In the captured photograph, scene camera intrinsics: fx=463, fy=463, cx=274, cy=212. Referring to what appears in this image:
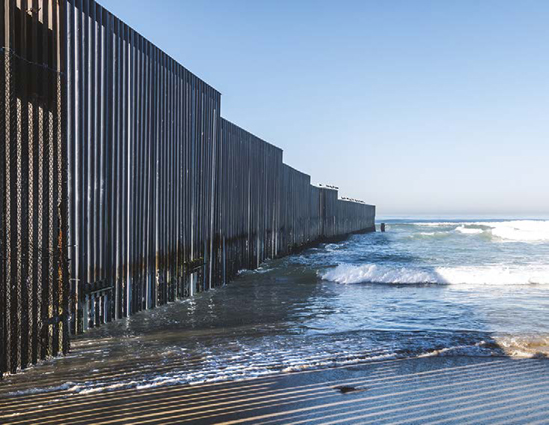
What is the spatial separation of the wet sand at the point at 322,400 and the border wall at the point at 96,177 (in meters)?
1.49

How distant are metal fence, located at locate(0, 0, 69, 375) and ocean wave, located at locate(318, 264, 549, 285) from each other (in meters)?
12.3

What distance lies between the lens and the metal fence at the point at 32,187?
6109mm

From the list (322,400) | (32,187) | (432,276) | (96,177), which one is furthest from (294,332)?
(432,276)

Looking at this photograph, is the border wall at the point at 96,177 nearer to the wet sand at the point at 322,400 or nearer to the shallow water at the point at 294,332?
the shallow water at the point at 294,332

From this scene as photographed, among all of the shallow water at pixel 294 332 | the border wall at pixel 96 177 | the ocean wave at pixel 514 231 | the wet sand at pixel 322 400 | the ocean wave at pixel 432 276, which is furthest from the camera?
the ocean wave at pixel 514 231

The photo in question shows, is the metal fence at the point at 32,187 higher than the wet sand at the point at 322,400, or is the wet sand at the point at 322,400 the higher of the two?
the metal fence at the point at 32,187

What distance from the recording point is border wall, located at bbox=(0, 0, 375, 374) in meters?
6.34

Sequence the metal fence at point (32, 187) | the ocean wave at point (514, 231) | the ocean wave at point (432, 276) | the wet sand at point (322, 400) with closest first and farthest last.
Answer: the wet sand at point (322, 400), the metal fence at point (32, 187), the ocean wave at point (432, 276), the ocean wave at point (514, 231)

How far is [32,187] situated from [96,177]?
7.12ft

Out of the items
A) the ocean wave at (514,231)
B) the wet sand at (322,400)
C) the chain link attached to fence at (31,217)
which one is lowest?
the ocean wave at (514,231)

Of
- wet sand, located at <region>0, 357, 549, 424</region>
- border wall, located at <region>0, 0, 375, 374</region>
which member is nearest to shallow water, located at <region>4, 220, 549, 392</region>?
wet sand, located at <region>0, 357, 549, 424</region>

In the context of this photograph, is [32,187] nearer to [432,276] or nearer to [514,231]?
[432,276]

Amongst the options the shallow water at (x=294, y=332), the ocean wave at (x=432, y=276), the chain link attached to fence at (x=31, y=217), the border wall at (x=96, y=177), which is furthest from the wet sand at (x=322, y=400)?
the ocean wave at (x=432, y=276)

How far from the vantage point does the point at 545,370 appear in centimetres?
663
